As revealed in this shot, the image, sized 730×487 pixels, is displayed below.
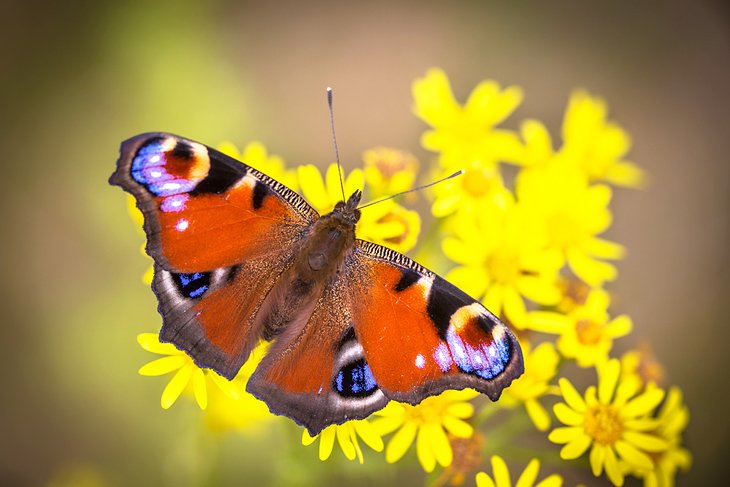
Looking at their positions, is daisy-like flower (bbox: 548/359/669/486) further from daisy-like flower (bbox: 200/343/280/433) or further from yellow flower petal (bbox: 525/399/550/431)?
daisy-like flower (bbox: 200/343/280/433)

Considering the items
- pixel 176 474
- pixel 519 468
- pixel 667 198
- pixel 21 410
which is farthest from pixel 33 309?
pixel 667 198

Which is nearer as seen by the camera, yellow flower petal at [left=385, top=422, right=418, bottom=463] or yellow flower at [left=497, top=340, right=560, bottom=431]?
yellow flower petal at [left=385, top=422, right=418, bottom=463]

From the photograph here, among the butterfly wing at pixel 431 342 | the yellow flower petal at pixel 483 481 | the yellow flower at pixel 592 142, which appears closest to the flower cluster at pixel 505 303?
the yellow flower petal at pixel 483 481

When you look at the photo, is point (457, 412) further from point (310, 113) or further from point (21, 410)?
point (310, 113)

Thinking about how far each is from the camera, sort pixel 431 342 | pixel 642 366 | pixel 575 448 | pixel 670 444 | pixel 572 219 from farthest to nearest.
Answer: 1. pixel 572 219
2. pixel 642 366
3. pixel 670 444
4. pixel 575 448
5. pixel 431 342

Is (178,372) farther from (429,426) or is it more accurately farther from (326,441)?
(429,426)

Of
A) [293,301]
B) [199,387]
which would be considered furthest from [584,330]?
[199,387]

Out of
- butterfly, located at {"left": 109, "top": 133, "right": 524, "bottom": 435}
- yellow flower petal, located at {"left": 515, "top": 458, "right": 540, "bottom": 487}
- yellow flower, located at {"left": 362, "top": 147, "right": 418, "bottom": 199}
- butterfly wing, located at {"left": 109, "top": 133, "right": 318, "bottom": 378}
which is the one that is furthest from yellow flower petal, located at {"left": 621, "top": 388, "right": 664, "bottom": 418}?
butterfly wing, located at {"left": 109, "top": 133, "right": 318, "bottom": 378}
